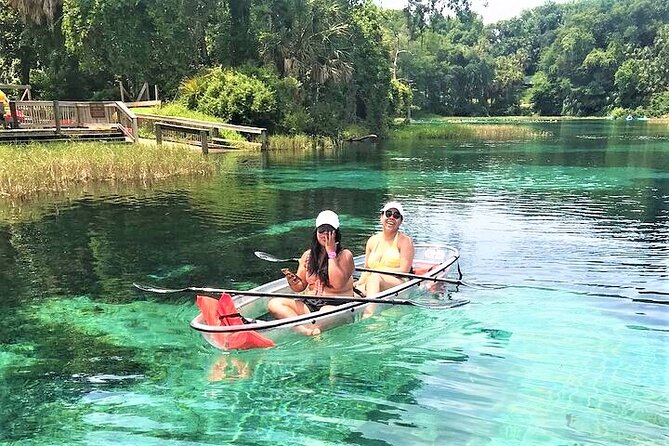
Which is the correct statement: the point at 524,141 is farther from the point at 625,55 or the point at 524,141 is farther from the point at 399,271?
the point at 625,55

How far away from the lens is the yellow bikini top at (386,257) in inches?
327

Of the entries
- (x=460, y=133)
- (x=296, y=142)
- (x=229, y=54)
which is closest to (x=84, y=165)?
(x=296, y=142)

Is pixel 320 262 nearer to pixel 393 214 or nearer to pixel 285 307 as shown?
pixel 285 307

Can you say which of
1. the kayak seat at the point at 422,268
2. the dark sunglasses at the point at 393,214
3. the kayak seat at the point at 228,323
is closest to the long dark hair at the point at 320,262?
the kayak seat at the point at 228,323

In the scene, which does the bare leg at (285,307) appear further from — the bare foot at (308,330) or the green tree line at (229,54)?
the green tree line at (229,54)

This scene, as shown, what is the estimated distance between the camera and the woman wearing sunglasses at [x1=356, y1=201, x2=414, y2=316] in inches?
313

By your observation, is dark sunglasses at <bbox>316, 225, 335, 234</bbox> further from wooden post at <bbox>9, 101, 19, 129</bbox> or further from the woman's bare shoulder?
wooden post at <bbox>9, 101, 19, 129</bbox>

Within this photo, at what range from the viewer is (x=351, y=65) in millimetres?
41438

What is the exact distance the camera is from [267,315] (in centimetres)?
761

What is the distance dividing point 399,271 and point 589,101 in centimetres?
9873

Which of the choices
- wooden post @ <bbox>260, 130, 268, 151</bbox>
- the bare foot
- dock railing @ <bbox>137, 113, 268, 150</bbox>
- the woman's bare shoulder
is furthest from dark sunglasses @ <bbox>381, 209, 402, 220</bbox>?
wooden post @ <bbox>260, 130, 268, 151</bbox>

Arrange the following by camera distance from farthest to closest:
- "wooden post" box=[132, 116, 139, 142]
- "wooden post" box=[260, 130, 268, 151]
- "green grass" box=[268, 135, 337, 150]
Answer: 1. "green grass" box=[268, 135, 337, 150]
2. "wooden post" box=[260, 130, 268, 151]
3. "wooden post" box=[132, 116, 139, 142]

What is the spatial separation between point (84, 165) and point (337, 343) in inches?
572

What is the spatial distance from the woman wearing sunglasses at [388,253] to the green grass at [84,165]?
39.5ft
